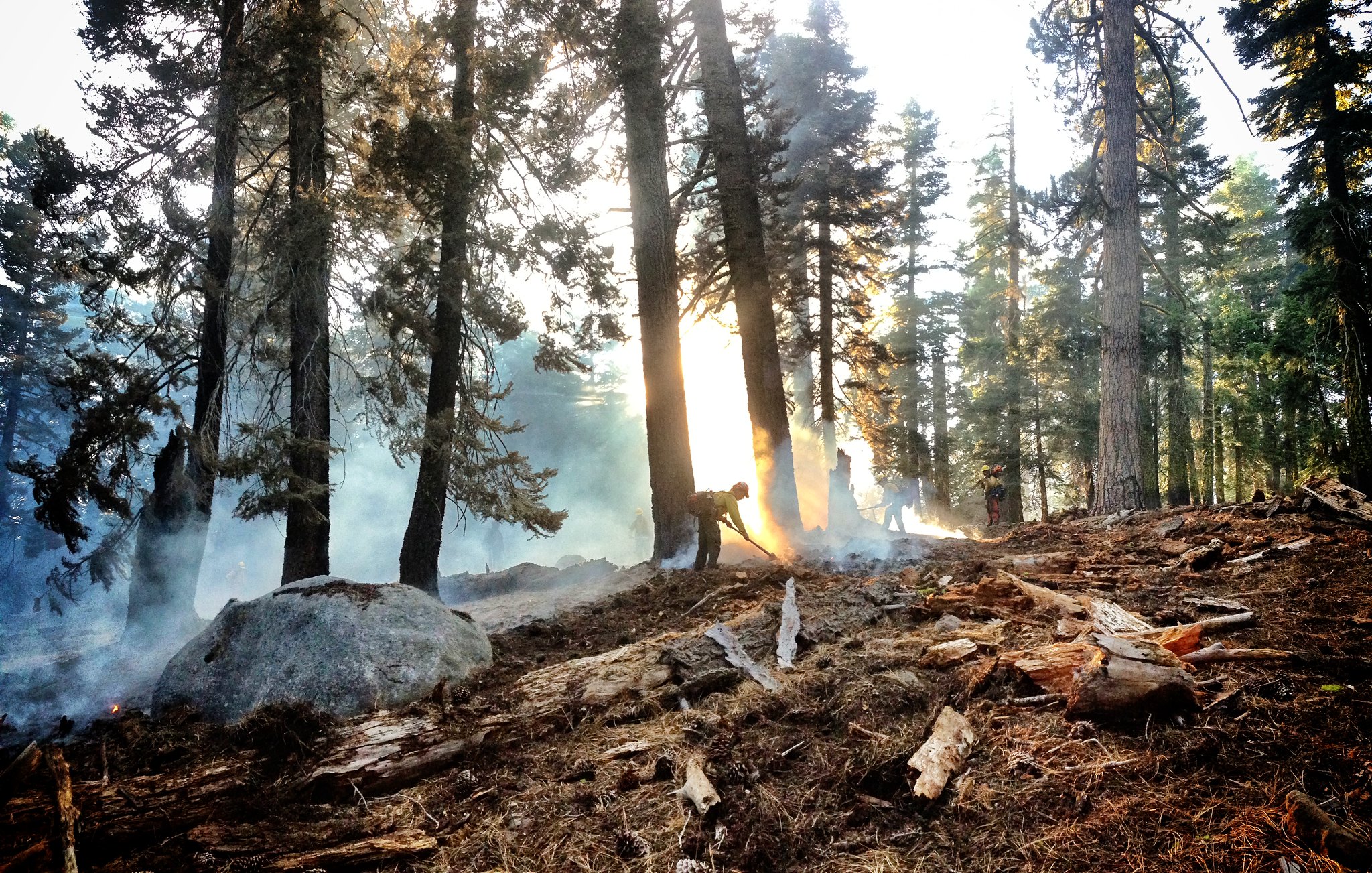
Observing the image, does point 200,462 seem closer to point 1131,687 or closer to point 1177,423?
point 1131,687

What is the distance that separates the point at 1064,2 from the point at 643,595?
14390mm

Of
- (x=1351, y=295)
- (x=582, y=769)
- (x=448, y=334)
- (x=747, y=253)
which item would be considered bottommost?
(x=582, y=769)

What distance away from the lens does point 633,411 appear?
4034 centimetres

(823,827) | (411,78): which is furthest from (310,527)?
(823,827)

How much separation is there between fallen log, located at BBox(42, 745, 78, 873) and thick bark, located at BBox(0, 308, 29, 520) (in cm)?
2857

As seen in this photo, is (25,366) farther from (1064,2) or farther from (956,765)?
(1064,2)

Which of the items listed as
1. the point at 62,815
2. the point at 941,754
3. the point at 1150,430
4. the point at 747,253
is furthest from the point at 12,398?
the point at 1150,430

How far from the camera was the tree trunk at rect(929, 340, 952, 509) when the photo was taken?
86.3 ft

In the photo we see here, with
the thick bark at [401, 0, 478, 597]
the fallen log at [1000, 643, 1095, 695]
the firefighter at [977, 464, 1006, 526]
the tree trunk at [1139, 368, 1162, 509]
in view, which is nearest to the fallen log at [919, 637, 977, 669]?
the fallen log at [1000, 643, 1095, 695]

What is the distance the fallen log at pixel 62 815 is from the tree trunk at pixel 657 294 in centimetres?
723

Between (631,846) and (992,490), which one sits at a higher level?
(631,846)

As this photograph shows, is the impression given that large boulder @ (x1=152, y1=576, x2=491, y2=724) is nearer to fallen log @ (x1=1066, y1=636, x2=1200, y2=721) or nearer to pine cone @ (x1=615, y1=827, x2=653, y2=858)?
pine cone @ (x1=615, y1=827, x2=653, y2=858)

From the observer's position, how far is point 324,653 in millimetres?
4344

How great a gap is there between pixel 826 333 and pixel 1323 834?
1654cm
